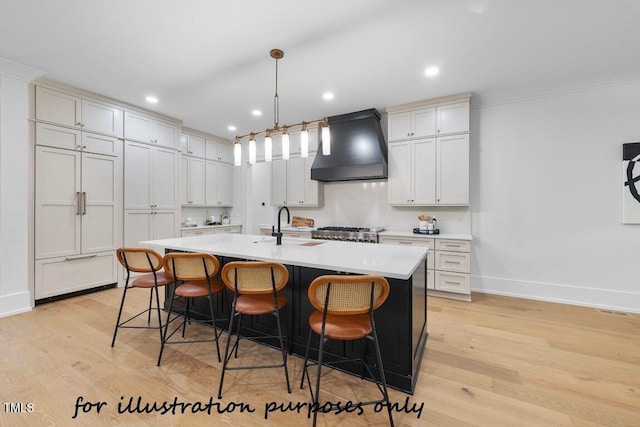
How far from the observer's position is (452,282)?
3572 millimetres

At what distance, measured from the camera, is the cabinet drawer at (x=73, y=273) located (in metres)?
3.31

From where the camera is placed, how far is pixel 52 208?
3.36 m

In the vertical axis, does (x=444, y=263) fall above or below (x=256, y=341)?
above

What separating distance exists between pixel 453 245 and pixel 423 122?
181cm

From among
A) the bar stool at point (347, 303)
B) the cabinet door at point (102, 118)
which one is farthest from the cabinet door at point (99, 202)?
the bar stool at point (347, 303)

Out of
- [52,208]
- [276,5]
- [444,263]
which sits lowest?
[444,263]

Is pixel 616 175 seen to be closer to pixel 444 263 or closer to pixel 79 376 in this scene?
pixel 444 263

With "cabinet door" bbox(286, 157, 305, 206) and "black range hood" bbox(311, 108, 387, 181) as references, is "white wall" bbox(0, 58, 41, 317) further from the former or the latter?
"black range hood" bbox(311, 108, 387, 181)

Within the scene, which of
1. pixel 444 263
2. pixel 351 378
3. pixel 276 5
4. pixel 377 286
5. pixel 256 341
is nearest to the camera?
pixel 377 286

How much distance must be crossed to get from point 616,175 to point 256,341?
4520 mm

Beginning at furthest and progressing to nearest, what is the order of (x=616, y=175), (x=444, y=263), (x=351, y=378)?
(x=444, y=263), (x=616, y=175), (x=351, y=378)

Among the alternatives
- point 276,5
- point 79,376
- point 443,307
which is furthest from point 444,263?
point 79,376

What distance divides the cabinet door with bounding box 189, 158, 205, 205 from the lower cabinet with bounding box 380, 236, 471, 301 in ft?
13.8

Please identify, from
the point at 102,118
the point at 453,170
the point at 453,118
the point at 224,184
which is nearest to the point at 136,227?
the point at 102,118
